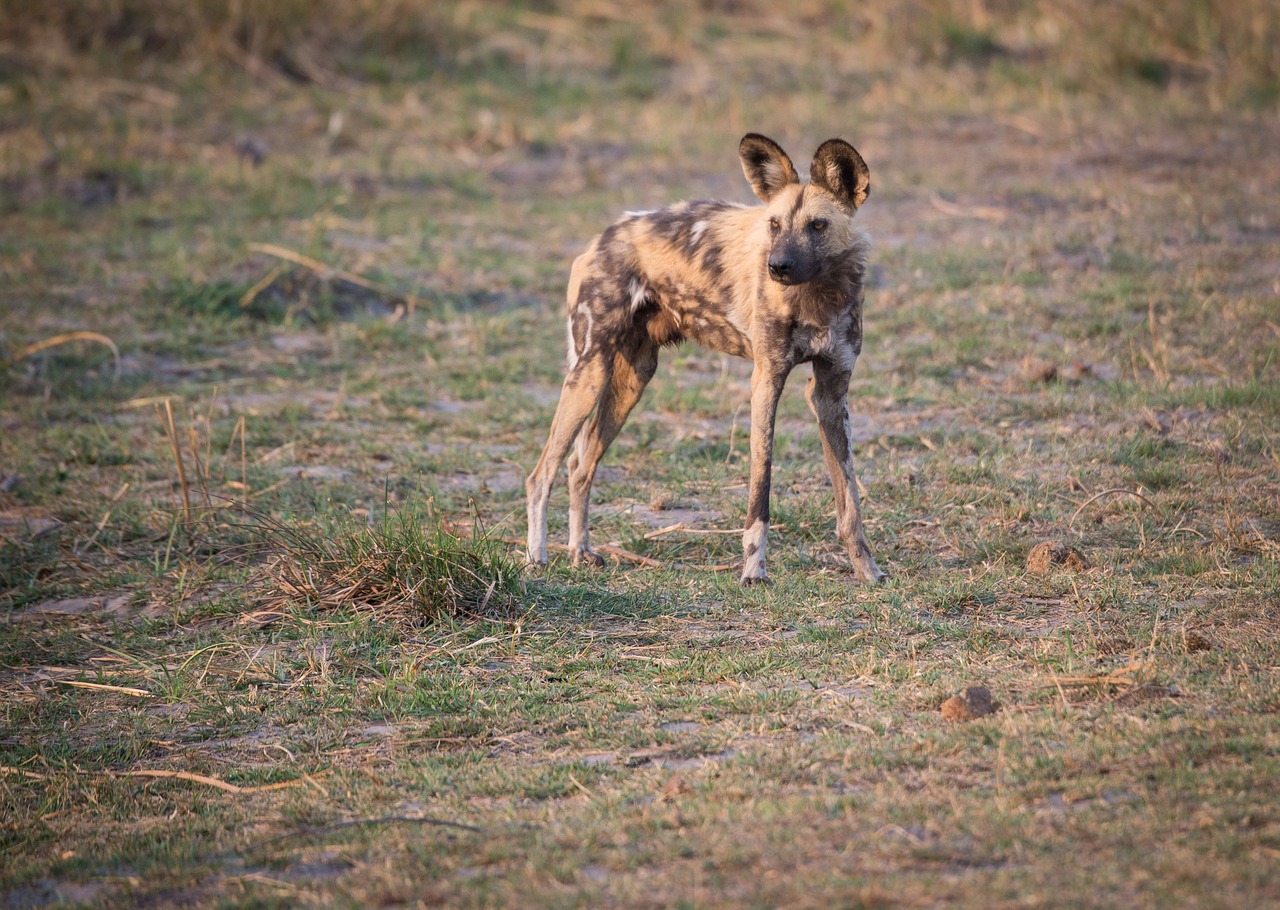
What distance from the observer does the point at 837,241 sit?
15.5 feet

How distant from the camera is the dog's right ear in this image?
478 cm

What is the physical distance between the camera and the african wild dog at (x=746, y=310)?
15.6 feet

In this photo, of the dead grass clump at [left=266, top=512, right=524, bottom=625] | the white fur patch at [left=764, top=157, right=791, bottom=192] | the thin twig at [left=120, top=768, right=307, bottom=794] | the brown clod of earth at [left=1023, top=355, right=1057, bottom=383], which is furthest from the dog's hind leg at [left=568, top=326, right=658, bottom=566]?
the brown clod of earth at [left=1023, top=355, right=1057, bottom=383]

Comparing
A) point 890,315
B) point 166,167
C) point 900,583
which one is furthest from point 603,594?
point 166,167

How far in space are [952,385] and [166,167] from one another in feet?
22.6

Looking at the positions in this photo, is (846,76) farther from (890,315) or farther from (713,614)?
(713,614)

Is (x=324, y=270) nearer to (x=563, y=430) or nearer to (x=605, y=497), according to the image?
(x=605, y=497)

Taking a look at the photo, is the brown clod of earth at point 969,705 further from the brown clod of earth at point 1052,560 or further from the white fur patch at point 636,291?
the white fur patch at point 636,291

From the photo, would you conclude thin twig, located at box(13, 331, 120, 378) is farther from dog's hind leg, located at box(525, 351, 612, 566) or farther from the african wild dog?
the african wild dog

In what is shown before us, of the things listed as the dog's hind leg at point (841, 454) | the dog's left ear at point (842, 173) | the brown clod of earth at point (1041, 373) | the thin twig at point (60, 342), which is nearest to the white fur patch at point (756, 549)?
the dog's hind leg at point (841, 454)

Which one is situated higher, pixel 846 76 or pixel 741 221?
pixel 846 76

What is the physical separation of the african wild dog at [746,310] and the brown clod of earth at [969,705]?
47.2 inches

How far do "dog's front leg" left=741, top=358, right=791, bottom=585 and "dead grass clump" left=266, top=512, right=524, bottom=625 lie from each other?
0.84m

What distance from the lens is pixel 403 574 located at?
183 inches
